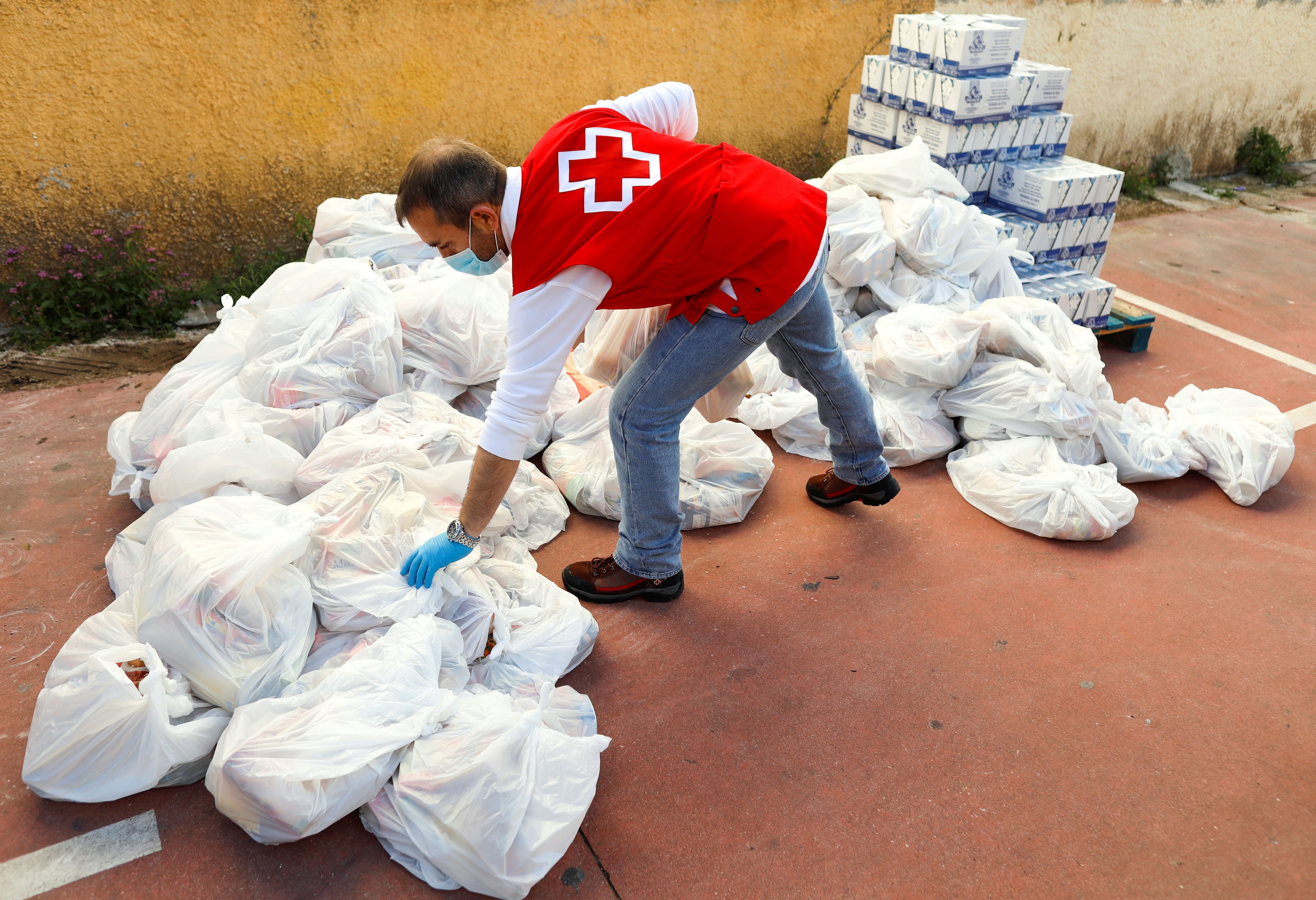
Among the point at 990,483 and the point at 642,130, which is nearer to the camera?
the point at 642,130

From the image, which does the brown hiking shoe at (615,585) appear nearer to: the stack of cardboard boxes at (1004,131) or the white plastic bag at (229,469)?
the white plastic bag at (229,469)

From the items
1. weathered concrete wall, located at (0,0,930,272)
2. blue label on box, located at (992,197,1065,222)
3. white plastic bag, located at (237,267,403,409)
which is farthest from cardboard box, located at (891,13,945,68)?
white plastic bag, located at (237,267,403,409)

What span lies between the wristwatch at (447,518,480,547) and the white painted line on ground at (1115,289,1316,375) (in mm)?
3984

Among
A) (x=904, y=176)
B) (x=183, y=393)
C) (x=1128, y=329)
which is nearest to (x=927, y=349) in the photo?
(x=904, y=176)

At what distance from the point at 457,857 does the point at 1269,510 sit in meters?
2.92

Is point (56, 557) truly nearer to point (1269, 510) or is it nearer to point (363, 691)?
point (363, 691)

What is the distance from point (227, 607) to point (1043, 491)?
241cm

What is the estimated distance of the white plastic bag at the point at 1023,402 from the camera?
2.98m

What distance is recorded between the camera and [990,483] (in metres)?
2.93

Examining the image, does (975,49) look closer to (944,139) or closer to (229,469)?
(944,139)

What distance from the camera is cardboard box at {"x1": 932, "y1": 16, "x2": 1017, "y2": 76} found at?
3879 millimetres

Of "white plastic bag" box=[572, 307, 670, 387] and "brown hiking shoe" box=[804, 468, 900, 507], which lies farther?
"brown hiking shoe" box=[804, 468, 900, 507]

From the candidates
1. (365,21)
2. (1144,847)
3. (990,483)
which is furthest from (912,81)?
(1144,847)

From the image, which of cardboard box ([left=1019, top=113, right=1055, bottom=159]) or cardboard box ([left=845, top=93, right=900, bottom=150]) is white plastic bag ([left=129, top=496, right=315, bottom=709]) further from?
cardboard box ([left=1019, top=113, right=1055, bottom=159])
